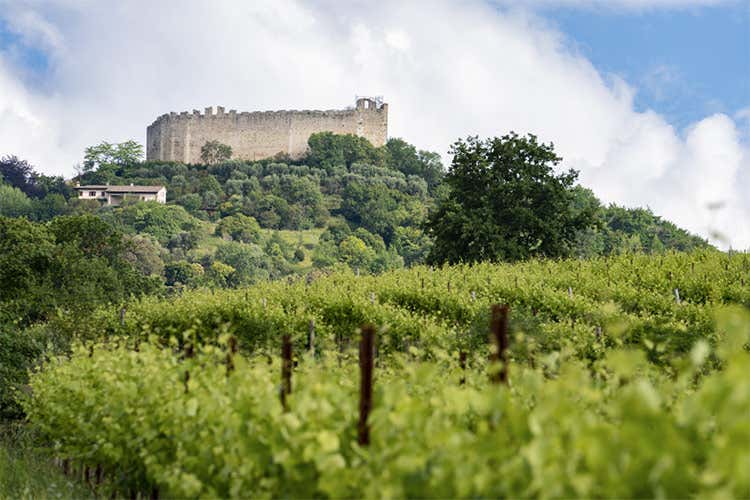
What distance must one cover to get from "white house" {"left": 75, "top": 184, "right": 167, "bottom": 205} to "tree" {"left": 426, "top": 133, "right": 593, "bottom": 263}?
46.3 m

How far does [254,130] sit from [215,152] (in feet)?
12.1

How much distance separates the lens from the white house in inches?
2768

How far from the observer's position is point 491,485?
8.13 ft

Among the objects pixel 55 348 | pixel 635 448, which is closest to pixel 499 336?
pixel 635 448

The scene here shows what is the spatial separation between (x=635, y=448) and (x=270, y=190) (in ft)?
223

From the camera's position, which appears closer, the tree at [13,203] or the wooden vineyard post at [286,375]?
the wooden vineyard post at [286,375]

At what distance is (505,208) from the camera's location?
86.6 feet

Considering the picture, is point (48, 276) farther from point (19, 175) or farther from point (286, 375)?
point (19, 175)

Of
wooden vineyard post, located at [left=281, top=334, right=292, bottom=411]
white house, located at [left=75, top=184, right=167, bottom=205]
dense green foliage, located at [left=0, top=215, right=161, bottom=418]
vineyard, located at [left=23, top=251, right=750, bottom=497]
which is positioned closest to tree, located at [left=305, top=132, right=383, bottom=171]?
white house, located at [left=75, top=184, right=167, bottom=205]

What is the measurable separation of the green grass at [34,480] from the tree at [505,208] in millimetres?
16850

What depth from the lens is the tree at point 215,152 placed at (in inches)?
2975

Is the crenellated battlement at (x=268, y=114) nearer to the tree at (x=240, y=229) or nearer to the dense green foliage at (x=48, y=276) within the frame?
the tree at (x=240, y=229)

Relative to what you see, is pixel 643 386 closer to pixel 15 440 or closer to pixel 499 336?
pixel 499 336

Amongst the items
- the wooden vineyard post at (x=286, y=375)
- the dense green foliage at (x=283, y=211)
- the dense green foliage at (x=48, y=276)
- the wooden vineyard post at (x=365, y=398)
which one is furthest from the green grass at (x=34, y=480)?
the dense green foliage at (x=283, y=211)
